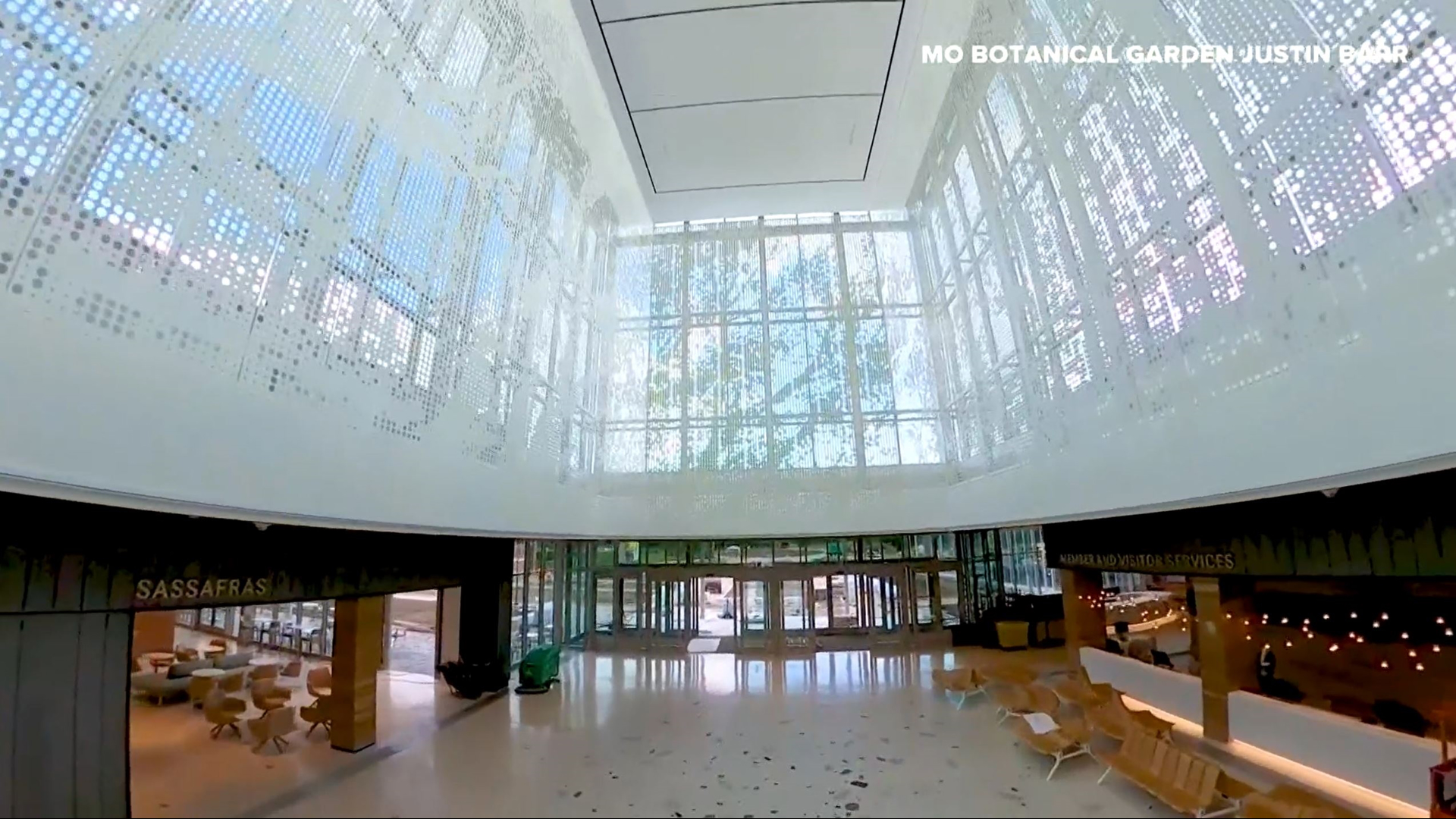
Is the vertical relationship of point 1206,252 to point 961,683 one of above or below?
above

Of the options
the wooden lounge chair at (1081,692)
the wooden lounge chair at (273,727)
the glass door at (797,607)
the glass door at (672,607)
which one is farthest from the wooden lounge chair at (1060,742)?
the glass door at (672,607)

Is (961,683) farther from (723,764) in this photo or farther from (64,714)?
(64,714)

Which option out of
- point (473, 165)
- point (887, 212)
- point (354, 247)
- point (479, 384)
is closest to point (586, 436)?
point (479, 384)

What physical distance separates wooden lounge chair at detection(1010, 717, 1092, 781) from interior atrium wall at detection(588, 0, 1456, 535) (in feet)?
7.84

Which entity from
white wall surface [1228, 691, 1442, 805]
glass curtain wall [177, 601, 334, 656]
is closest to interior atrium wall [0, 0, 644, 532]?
white wall surface [1228, 691, 1442, 805]

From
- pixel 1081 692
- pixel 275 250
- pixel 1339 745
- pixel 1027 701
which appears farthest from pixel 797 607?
pixel 275 250

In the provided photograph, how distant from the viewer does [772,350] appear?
557 inches

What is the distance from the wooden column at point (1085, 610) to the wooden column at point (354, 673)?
11439mm

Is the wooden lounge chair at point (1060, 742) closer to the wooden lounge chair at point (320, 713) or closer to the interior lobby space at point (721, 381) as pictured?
the interior lobby space at point (721, 381)

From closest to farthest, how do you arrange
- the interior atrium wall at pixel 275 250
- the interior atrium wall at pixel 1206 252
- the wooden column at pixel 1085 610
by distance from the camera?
the interior atrium wall at pixel 275 250
the interior atrium wall at pixel 1206 252
the wooden column at pixel 1085 610

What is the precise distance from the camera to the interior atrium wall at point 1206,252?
3.70 metres

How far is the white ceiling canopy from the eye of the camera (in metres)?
9.40

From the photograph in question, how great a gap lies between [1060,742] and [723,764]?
3.60 metres

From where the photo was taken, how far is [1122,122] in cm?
604
